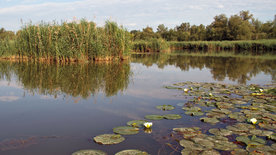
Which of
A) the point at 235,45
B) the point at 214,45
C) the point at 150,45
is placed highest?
the point at 214,45

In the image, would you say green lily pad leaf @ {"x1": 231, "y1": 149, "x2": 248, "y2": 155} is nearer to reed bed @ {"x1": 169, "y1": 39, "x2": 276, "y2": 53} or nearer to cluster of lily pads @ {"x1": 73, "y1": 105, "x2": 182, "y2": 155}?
cluster of lily pads @ {"x1": 73, "y1": 105, "x2": 182, "y2": 155}

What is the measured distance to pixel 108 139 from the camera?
2789 millimetres

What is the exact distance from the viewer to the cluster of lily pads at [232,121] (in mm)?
2619

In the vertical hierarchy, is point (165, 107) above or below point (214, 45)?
below

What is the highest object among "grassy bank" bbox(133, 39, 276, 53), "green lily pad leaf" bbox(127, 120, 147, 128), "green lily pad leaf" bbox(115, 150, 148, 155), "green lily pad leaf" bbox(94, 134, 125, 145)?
"grassy bank" bbox(133, 39, 276, 53)

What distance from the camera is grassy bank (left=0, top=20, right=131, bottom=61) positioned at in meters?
12.4

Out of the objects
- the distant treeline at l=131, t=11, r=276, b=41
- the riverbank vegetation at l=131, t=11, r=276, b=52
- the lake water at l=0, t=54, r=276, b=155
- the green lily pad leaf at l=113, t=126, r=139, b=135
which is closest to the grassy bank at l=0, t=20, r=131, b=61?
the lake water at l=0, t=54, r=276, b=155

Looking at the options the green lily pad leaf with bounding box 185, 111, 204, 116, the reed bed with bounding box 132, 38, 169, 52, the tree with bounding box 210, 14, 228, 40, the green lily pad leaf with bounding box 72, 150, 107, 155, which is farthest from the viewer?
the tree with bounding box 210, 14, 228, 40

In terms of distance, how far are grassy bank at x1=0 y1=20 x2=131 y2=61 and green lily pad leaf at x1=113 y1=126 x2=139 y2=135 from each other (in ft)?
32.4

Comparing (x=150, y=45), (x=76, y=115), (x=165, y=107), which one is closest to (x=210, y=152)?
(x=165, y=107)

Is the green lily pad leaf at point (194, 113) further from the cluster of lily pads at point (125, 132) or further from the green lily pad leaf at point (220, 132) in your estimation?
the green lily pad leaf at point (220, 132)

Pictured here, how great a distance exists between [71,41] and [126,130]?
10.4m

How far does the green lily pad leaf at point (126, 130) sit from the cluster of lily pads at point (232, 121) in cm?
60

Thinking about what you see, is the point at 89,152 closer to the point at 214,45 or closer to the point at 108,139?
the point at 108,139
